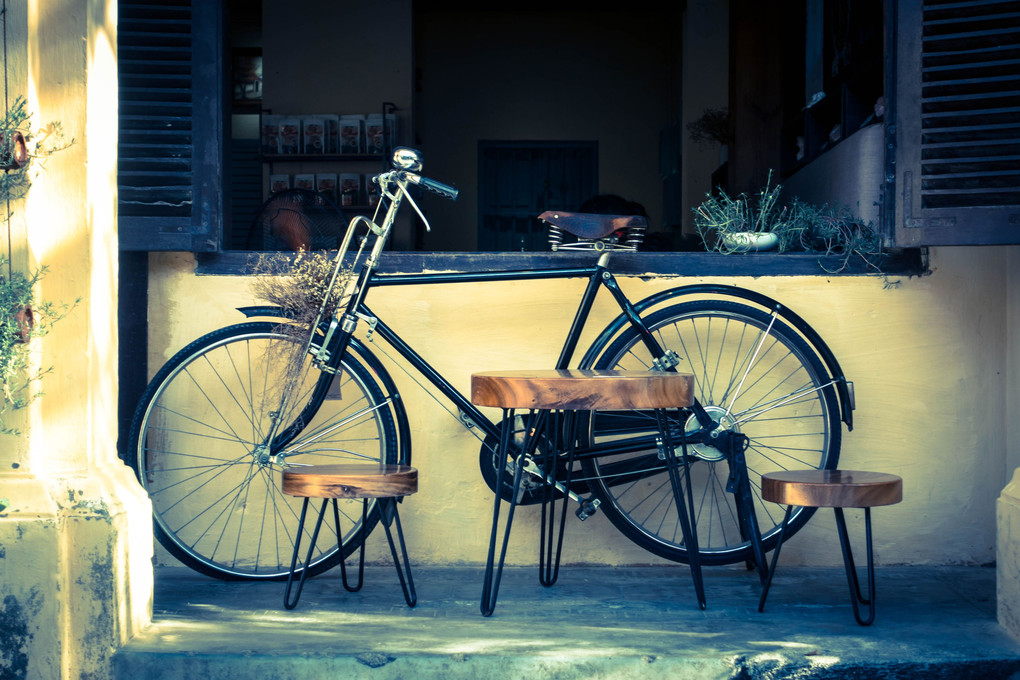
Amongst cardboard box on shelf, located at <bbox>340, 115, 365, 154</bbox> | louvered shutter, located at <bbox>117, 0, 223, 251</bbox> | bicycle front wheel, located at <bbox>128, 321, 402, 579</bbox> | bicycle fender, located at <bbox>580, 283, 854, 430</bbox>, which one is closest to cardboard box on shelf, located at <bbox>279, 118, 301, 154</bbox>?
cardboard box on shelf, located at <bbox>340, 115, 365, 154</bbox>

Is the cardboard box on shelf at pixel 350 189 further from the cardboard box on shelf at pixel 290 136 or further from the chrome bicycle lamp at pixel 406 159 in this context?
the chrome bicycle lamp at pixel 406 159

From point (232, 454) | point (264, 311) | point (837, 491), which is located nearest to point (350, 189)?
point (232, 454)

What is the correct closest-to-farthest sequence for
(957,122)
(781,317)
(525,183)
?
(957,122) → (781,317) → (525,183)

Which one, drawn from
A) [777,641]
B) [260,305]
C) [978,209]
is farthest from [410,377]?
[978,209]

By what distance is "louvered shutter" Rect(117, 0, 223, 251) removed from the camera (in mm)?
2924

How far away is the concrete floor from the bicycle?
0.61 feet

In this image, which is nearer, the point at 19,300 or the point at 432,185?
the point at 19,300

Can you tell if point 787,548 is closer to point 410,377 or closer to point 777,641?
point 777,641

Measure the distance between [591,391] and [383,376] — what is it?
2.78 feet

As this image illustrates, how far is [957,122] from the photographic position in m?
2.75

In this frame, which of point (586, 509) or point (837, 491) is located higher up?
point (837, 491)

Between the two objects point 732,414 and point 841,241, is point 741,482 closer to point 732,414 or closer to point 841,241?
point 732,414

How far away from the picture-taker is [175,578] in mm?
2922

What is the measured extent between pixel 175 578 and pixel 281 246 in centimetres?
137
